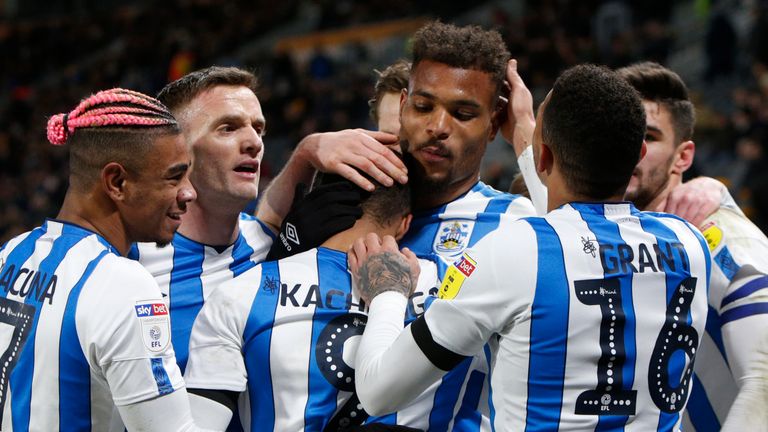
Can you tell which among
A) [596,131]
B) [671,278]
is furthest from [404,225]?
[671,278]

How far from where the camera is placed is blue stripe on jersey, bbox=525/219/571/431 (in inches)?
93.1

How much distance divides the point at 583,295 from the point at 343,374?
803 millimetres

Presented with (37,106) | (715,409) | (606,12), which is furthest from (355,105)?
(715,409)

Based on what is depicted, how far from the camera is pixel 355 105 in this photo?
15148mm

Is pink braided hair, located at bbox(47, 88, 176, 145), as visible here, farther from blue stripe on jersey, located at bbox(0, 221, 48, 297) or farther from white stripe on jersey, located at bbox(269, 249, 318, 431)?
white stripe on jersey, located at bbox(269, 249, 318, 431)

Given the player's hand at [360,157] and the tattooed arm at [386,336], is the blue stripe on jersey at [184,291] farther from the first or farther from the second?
the tattooed arm at [386,336]

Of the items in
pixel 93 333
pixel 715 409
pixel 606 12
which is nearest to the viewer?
pixel 93 333

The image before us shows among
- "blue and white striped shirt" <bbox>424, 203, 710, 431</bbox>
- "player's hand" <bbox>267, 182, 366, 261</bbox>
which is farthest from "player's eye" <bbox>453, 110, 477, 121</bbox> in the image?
"blue and white striped shirt" <bbox>424, 203, 710, 431</bbox>

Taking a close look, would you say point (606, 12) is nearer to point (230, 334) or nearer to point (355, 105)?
point (355, 105)

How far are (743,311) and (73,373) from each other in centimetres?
213

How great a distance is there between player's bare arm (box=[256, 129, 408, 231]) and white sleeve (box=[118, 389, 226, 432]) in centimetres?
98

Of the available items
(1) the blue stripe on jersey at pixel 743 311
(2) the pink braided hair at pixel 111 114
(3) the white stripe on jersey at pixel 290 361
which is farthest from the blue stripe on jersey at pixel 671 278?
(2) the pink braided hair at pixel 111 114

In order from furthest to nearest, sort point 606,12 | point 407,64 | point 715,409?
point 606,12 → point 407,64 → point 715,409

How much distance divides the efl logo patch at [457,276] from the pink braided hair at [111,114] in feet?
3.24
